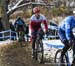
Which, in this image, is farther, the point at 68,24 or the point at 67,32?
the point at 68,24

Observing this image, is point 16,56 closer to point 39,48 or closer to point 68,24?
point 39,48

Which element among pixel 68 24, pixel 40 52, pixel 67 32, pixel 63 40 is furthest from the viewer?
pixel 40 52

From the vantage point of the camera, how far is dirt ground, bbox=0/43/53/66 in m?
11.4

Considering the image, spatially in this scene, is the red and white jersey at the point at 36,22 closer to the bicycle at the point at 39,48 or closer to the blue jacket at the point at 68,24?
the bicycle at the point at 39,48

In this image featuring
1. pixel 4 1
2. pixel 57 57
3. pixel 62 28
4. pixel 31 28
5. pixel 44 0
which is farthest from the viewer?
pixel 44 0

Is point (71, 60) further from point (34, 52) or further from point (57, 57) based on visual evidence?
point (34, 52)

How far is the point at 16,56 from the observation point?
40.9 feet

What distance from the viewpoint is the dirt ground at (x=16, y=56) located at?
1137 cm

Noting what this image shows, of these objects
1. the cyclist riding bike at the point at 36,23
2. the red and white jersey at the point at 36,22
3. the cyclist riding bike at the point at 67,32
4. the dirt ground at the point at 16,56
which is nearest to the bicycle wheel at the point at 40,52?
the dirt ground at the point at 16,56

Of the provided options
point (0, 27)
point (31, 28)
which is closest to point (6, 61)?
point (31, 28)

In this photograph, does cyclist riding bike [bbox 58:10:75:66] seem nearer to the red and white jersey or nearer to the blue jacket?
the blue jacket

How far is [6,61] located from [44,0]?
23.8 m

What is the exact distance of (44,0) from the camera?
35.2 meters

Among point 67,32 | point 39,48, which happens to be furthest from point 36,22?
point 67,32
